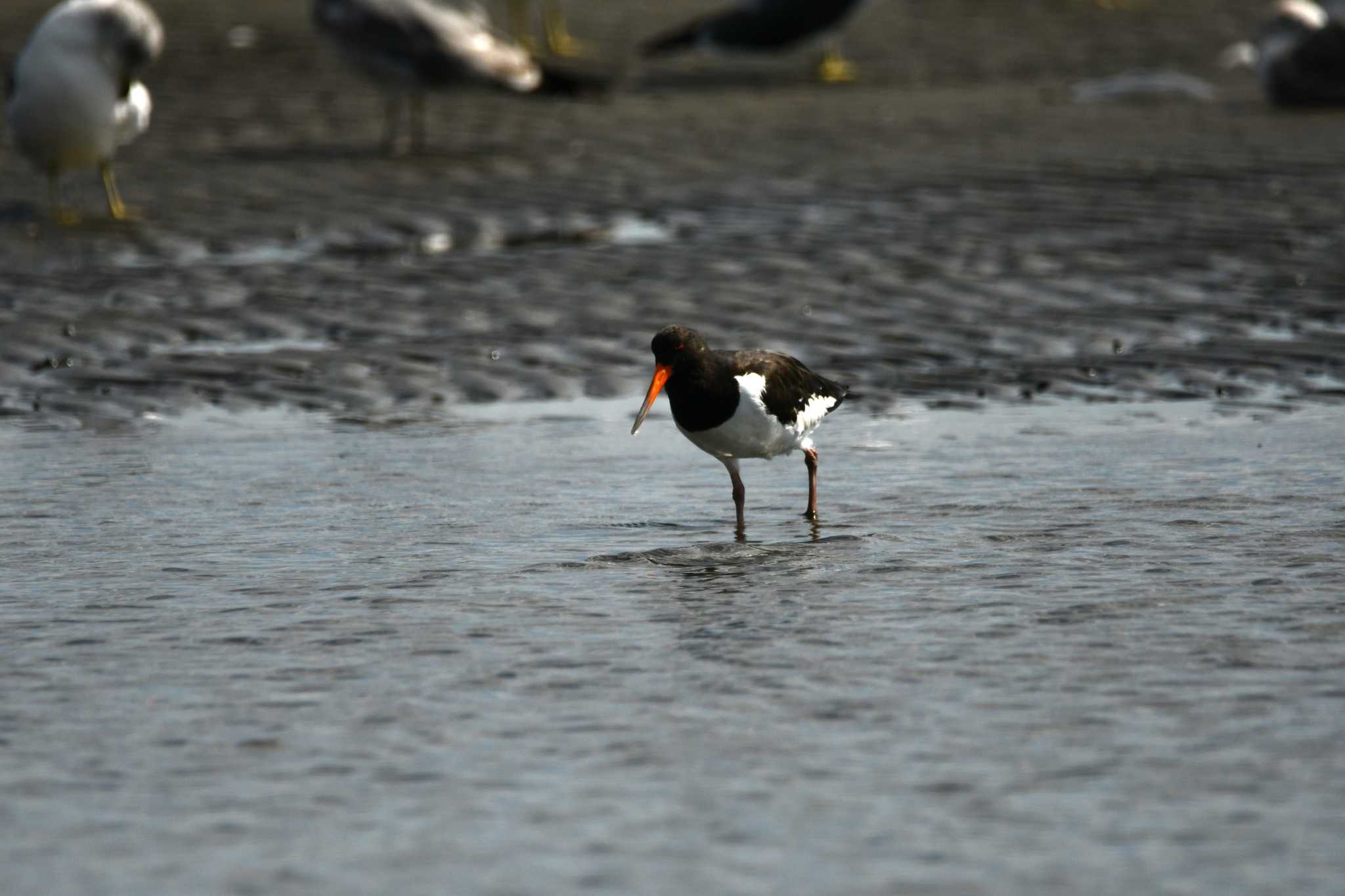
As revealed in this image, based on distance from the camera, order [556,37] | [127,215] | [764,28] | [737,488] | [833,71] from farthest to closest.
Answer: [556,37]
[833,71]
[764,28]
[127,215]
[737,488]

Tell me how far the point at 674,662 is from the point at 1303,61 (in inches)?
619

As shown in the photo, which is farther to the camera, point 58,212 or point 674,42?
point 674,42

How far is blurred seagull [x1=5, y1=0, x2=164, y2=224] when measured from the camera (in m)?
15.0

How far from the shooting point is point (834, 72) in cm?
2320

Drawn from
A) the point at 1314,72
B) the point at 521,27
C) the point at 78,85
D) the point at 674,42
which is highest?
the point at 521,27

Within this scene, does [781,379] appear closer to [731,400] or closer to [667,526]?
[731,400]

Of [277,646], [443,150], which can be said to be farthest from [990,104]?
[277,646]

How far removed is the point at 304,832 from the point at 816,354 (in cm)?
683

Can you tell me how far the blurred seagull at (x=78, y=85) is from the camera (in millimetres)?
15031

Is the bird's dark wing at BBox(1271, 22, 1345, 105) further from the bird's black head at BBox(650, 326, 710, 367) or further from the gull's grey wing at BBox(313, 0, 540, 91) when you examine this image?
the bird's black head at BBox(650, 326, 710, 367)

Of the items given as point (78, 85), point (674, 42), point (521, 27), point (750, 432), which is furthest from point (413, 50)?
point (750, 432)

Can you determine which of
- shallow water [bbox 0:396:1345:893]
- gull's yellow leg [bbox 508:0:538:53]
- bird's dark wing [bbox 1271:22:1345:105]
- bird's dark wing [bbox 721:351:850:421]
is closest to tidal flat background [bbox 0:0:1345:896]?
shallow water [bbox 0:396:1345:893]

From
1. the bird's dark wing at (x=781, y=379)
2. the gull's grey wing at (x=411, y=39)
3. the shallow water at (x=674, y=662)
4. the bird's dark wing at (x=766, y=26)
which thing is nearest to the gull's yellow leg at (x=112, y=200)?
the gull's grey wing at (x=411, y=39)

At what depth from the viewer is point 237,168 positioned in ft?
57.1
